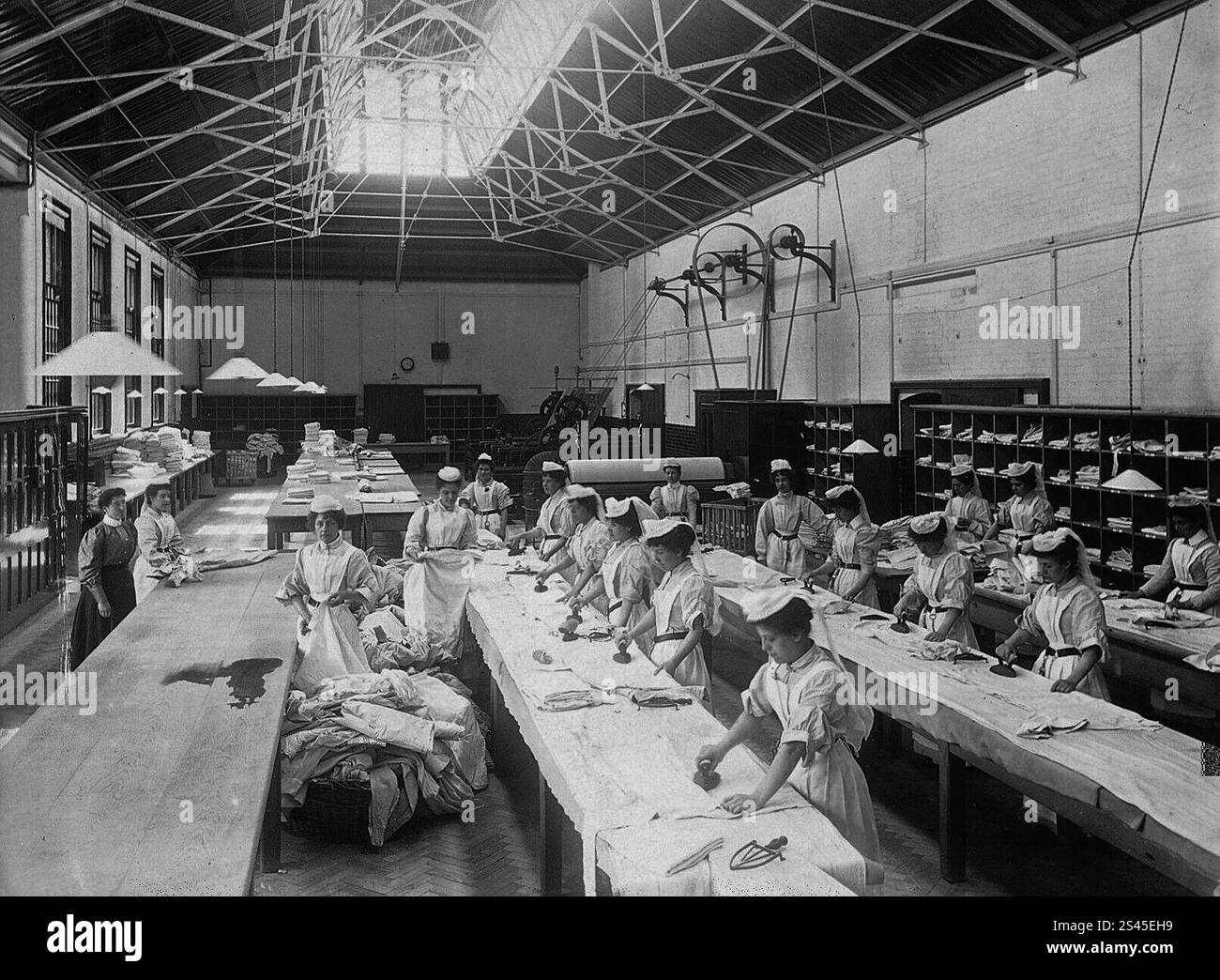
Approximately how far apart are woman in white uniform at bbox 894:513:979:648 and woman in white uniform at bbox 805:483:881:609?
1.22m

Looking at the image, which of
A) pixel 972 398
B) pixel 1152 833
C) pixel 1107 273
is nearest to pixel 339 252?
pixel 972 398

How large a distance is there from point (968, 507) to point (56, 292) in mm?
12105

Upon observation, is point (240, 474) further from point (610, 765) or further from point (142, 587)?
point (610, 765)

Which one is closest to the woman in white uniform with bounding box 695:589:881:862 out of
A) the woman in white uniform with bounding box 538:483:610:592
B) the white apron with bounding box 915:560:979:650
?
the white apron with bounding box 915:560:979:650

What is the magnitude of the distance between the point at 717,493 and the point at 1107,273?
19.1 feet

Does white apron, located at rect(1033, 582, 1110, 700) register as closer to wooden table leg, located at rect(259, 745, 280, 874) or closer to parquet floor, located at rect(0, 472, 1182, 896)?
parquet floor, located at rect(0, 472, 1182, 896)

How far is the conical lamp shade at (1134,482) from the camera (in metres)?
8.17

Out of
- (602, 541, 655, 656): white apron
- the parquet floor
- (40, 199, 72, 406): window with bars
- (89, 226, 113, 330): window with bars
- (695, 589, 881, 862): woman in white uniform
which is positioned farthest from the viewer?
(89, 226, 113, 330): window with bars

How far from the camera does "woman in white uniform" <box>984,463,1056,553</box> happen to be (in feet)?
30.8

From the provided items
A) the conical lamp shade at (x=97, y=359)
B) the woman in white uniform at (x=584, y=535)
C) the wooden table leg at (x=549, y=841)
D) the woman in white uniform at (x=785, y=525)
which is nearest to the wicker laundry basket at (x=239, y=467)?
the woman in white uniform at (x=785, y=525)

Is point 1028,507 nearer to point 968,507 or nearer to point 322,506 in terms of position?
point 968,507

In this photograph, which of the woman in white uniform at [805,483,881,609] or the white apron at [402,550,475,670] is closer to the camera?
the woman in white uniform at [805,483,881,609]

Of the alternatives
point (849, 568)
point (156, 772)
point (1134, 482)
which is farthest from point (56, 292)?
point (1134, 482)

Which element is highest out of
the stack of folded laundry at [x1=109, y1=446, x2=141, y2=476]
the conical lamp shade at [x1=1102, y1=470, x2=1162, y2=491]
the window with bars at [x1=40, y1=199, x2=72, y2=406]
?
the window with bars at [x1=40, y1=199, x2=72, y2=406]
